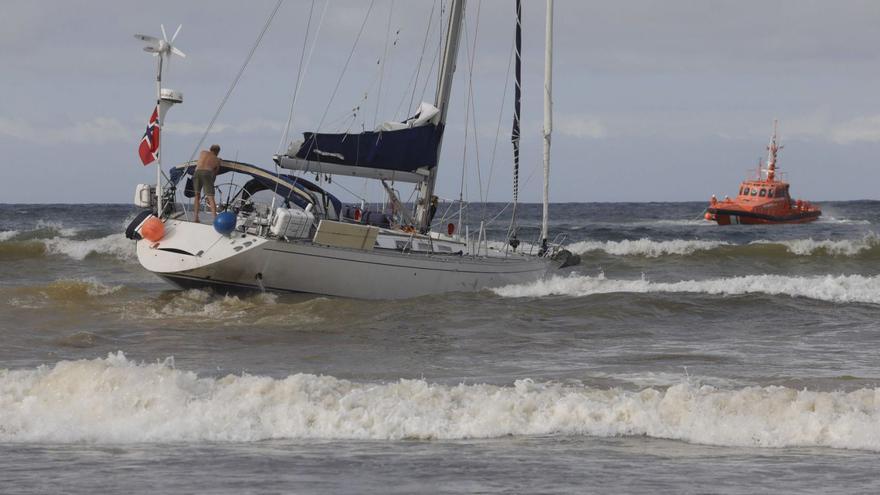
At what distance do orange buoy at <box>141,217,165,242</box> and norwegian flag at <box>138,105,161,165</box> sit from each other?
102 centimetres

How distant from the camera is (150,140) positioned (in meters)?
19.8

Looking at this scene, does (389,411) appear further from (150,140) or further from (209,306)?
(150,140)

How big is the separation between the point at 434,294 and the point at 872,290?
10108mm

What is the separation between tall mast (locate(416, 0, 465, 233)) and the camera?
23.4 meters

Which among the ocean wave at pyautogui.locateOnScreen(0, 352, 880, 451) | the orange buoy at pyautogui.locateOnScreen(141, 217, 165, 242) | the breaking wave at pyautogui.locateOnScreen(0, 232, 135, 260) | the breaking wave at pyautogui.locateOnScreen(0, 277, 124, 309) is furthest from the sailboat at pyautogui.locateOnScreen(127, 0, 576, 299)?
the breaking wave at pyautogui.locateOnScreen(0, 232, 135, 260)

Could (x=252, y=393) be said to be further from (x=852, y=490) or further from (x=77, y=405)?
(x=852, y=490)

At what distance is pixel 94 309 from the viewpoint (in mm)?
20938

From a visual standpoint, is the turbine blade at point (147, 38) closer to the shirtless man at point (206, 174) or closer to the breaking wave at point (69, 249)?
the shirtless man at point (206, 174)

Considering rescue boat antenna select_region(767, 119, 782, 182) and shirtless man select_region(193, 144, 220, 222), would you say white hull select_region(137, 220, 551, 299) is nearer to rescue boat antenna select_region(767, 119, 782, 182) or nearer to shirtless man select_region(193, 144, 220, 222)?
shirtless man select_region(193, 144, 220, 222)

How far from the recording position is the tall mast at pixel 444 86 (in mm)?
23375

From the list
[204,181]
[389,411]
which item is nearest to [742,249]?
[204,181]

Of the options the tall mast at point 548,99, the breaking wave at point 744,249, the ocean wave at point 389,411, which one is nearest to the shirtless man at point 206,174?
the tall mast at point 548,99

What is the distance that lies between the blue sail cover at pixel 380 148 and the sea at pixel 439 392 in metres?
2.92

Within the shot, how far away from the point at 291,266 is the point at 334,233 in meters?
1.01
